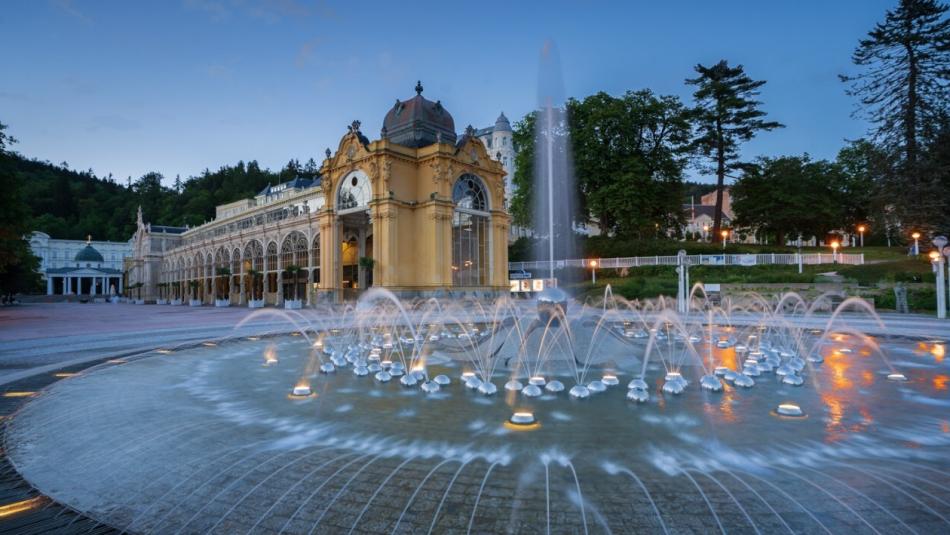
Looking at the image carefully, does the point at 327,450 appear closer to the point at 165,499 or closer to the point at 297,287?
the point at 165,499

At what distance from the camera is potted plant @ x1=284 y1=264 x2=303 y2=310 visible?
4255 centimetres

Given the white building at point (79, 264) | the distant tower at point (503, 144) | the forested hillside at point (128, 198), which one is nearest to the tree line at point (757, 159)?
the distant tower at point (503, 144)

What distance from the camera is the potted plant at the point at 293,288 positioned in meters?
42.6

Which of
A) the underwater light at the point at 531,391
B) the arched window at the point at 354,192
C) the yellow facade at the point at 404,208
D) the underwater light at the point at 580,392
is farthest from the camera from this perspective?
the arched window at the point at 354,192

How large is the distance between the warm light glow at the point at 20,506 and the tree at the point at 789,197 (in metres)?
59.2

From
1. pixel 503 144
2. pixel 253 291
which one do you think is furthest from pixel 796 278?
pixel 503 144

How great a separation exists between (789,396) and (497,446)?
5.88 meters

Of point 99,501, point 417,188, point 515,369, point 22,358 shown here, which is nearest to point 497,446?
point 99,501

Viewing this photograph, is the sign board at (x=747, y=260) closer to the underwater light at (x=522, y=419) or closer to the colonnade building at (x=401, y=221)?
the colonnade building at (x=401, y=221)

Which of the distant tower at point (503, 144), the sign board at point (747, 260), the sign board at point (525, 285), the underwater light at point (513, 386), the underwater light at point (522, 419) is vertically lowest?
the underwater light at point (513, 386)

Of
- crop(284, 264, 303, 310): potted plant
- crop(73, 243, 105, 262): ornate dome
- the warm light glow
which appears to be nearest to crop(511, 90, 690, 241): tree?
crop(284, 264, 303, 310): potted plant

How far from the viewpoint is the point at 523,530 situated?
142 inches

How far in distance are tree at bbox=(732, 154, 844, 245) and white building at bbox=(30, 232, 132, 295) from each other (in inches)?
5365

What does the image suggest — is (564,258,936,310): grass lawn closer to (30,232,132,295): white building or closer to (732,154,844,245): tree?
(732,154,844,245): tree
